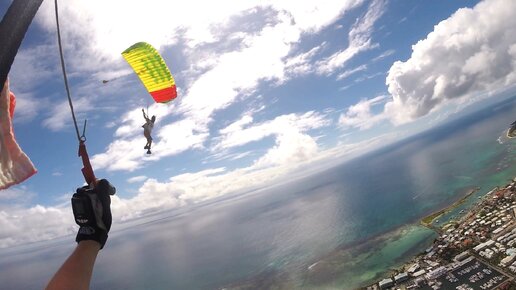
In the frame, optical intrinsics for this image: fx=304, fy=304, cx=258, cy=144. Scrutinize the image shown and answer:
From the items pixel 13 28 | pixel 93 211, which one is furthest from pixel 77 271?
pixel 13 28

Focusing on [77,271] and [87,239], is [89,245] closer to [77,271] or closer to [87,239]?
[87,239]

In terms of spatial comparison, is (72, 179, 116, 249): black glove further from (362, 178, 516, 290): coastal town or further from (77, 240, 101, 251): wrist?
(362, 178, 516, 290): coastal town

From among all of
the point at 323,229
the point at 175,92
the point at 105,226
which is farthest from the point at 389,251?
the point at 105,226

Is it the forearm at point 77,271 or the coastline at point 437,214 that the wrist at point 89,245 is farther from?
the coastline at point 437,214

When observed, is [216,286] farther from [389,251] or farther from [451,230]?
[451,230]

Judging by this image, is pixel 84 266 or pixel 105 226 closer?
pixel 84 266

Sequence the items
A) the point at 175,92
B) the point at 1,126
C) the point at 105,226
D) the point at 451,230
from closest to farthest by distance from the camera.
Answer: the point at 1,126, the point at 105,226, the point at 175,92, the point at 451,230
